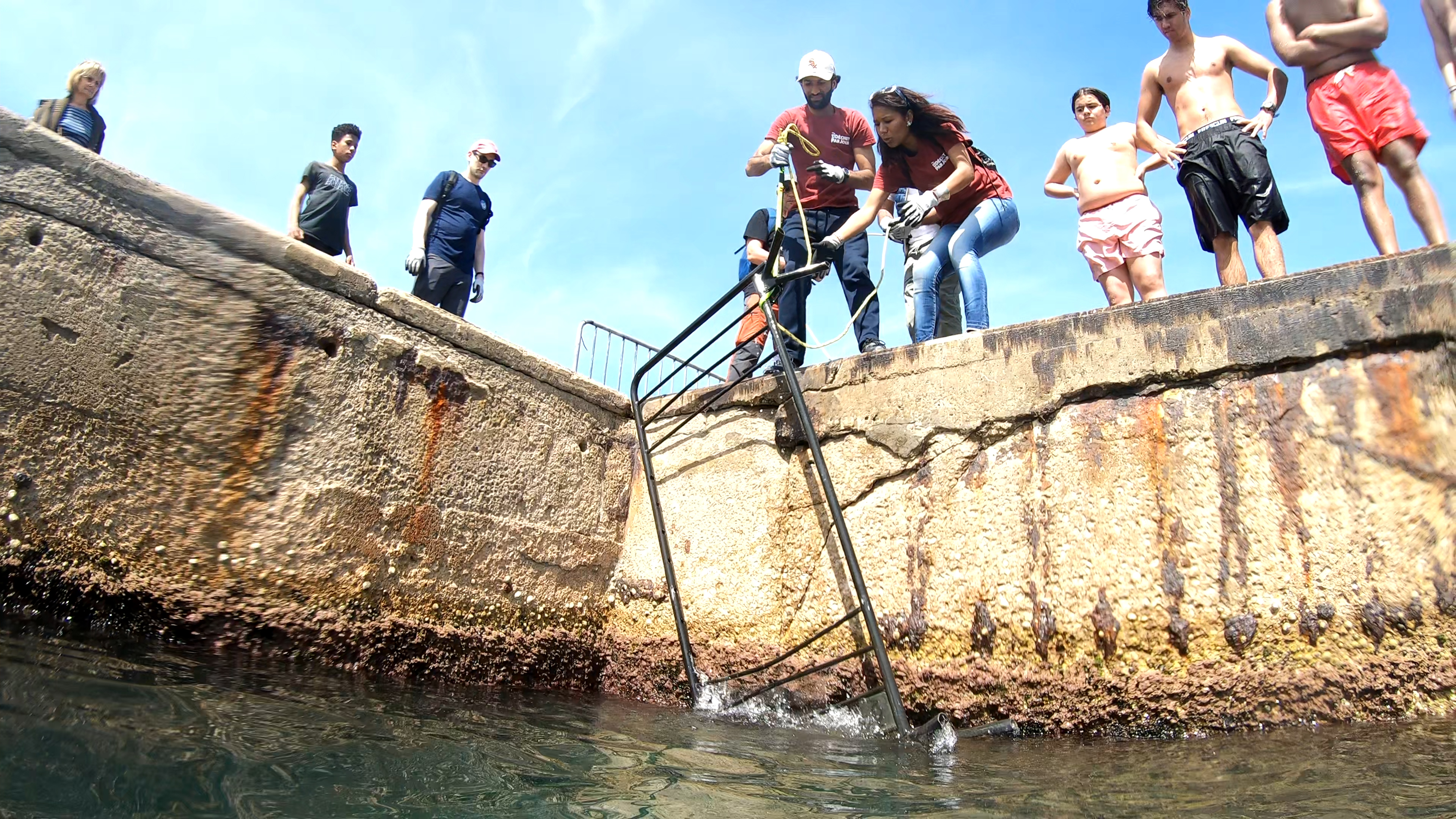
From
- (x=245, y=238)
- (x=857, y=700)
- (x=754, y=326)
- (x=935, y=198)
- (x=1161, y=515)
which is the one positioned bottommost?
(x=857, y=700)

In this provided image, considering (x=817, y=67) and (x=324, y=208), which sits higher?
(x=817, y=67)

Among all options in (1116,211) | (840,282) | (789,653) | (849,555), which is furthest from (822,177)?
(789,653)

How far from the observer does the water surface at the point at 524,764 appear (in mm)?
1323

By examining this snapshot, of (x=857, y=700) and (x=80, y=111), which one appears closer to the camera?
(x=857, y=700)

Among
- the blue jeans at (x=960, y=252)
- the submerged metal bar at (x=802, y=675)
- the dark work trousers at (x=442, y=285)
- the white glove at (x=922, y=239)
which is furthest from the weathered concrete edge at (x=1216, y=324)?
the dark work trousers at (x=442, y=285)

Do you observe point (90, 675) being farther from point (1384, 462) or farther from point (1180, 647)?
point (1384, 462)

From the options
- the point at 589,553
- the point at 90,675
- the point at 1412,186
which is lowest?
the point at 90,675

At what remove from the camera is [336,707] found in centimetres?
214

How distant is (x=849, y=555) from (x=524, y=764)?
1288 mm

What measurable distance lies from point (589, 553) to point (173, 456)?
161 centimetres

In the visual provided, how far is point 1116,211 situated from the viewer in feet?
11.7

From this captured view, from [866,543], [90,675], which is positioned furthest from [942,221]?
[90,675]

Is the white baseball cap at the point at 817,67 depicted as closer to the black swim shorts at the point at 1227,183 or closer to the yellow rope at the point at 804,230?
the yellow rope at the point at 804,230

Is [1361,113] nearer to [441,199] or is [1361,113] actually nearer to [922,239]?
[922,239]
